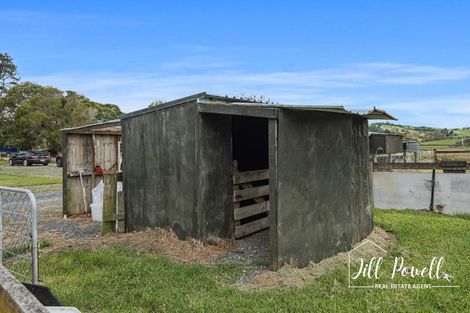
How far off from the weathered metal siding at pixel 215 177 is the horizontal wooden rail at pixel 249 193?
0.58 feet

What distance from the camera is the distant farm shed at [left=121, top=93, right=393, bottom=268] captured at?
5.26 metres

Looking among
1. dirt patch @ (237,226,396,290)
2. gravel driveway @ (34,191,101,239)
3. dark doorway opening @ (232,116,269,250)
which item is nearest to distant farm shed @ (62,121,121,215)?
gravel driveway @ (34,191,101,239)

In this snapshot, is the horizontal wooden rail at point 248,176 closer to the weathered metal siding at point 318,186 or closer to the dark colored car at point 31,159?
the weathered metal siding at point 318,186

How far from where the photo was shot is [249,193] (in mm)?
7234

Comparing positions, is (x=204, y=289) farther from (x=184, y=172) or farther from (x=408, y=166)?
(x=408, y=166)

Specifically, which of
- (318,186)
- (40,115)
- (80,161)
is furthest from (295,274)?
(40,115)

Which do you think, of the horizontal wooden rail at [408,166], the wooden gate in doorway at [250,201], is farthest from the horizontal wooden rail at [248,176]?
the horizontal wooden rail at [408,166]

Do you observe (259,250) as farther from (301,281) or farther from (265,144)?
(265,144)

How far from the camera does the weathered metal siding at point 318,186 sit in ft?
17.2

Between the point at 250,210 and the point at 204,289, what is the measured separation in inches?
113

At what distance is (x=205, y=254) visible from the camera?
19.6 feet

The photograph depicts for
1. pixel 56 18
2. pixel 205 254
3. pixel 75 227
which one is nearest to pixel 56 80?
pixel 56 18

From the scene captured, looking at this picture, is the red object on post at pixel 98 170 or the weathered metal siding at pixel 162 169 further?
the red object on post at pixel 98 170

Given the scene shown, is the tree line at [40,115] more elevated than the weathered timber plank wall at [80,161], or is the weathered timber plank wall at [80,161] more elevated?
the tree line at [40,115]
